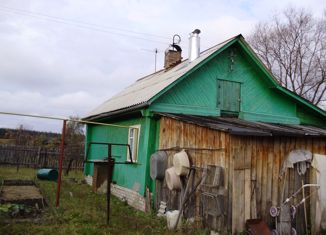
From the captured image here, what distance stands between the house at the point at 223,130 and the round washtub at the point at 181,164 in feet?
0.79

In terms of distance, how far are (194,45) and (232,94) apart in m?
2.69

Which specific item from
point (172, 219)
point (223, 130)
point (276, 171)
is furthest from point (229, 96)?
point (172, 219)

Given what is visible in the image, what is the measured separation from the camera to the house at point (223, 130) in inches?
277

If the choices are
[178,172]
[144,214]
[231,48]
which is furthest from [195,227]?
[231,48]

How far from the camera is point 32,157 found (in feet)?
67.0

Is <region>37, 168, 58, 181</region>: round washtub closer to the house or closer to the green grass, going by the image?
the house

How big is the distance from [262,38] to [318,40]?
14.9 ft

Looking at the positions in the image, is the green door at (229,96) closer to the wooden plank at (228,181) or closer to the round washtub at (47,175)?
the wooden plank at (228,181)

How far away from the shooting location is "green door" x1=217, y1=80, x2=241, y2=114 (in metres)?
11.3

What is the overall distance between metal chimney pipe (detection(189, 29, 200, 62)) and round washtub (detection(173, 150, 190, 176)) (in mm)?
5608

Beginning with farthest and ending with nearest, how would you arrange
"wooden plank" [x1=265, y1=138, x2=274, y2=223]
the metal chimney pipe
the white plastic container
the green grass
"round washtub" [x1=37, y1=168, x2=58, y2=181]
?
1. "round washtub" [x1=37, y1=168, x2=58, y2=181]
2. the metal chimney pipe
3. the white plastic container
4. "wooden plank" [x1=265, y1=138, x2=274, y2=223]
5. the green grass

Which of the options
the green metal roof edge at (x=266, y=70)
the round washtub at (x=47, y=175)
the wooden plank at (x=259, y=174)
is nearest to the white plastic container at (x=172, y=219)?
the wooden plank at (x=259, y=174)

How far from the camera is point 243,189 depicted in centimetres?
698

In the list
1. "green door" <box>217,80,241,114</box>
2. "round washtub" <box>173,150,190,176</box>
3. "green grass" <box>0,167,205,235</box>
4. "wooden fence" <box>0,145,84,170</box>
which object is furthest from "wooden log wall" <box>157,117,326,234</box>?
"wooden fence" <box>0,145,84,170</box>
